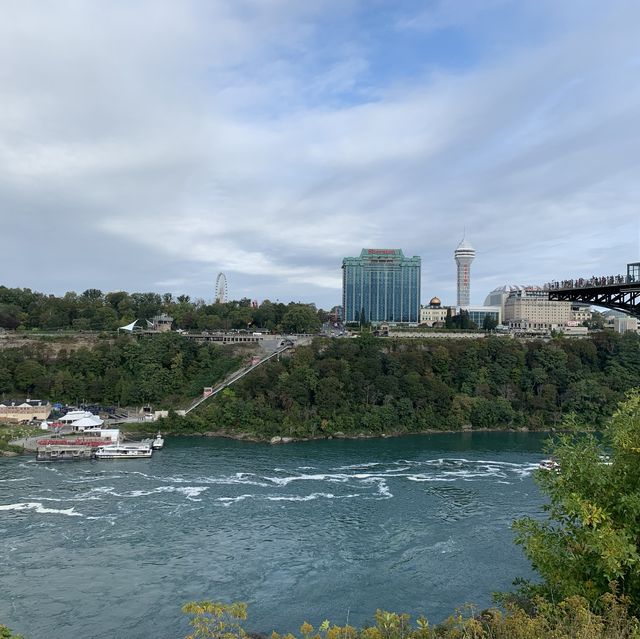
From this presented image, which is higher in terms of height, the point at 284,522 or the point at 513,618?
the point at 513,618

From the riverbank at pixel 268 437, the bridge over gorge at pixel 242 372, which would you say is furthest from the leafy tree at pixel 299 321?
the riverbank at pixel 268 437

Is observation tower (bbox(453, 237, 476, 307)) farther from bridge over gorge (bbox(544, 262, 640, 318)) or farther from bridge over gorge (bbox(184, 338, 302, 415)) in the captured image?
bridge over gorge (bbox(544, 262, 640, 318))

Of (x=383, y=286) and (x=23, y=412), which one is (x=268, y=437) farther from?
(x=383, y=286)

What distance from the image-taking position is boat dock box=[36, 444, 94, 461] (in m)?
34.6

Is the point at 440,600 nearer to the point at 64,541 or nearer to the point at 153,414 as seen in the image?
the point at 64,541

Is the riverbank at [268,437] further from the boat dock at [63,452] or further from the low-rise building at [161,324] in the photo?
the low-rise building at [161,324]

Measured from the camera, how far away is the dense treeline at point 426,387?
45.2 metres

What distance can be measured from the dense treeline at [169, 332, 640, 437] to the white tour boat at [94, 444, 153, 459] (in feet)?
26.1

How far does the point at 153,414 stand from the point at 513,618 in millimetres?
42360

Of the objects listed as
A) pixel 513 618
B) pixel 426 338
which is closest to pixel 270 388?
pixel 426 338

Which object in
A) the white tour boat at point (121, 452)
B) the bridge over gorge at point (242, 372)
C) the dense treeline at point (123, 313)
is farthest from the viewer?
the dense treeline at point (123, 313)

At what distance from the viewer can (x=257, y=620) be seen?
643 inches

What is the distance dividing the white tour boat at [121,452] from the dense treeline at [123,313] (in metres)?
30.8

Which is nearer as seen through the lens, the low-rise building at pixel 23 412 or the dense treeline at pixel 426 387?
the low-rise building at pixel 23 412
